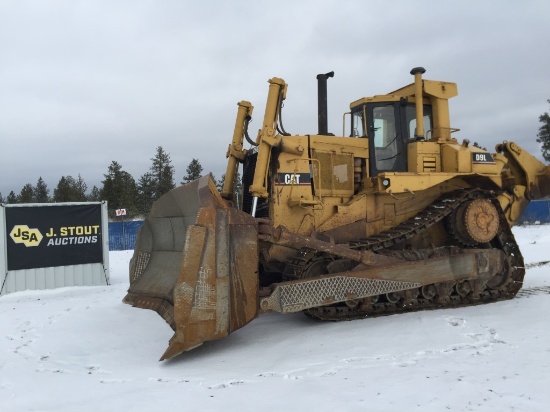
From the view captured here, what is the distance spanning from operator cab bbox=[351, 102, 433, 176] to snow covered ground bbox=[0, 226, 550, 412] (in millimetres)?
2338

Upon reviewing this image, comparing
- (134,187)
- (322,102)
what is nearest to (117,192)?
(134,187)

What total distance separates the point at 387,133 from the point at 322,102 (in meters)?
1.20

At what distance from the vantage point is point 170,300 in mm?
6141

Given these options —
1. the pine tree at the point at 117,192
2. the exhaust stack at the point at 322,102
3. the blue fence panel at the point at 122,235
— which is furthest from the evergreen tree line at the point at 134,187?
the exhaust stack at the point at 322,102

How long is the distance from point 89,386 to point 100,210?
762 cm

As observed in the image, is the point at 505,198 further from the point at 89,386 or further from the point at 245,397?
the point at 89,386

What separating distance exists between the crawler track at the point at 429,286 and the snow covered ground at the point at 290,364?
202mm

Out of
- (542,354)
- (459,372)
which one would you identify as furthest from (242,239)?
(542,354)

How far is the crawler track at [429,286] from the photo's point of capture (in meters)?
6.35

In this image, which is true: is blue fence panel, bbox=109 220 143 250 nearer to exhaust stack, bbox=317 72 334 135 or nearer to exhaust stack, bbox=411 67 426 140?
exhaust stack, bbox=317 72 334 135

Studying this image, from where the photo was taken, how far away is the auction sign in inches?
411

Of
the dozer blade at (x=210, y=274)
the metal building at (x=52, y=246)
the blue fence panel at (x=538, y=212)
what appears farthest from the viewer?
the blue fence panel at (x=538, y=212)

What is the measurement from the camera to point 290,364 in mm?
4828

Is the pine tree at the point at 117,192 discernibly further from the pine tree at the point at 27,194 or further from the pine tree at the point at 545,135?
the pine tree at the point at 545,135
